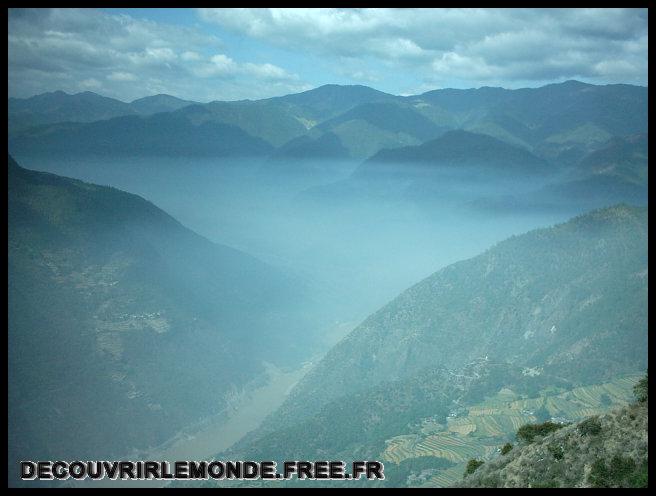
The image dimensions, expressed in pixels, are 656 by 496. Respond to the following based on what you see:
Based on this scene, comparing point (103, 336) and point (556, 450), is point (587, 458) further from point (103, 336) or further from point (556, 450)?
point (103, 336)

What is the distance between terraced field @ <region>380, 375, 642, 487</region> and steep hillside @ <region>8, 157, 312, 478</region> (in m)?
75.5

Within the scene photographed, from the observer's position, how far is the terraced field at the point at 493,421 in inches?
2936

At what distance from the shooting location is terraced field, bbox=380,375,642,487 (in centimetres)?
7457

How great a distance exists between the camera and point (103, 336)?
14675 centimetres

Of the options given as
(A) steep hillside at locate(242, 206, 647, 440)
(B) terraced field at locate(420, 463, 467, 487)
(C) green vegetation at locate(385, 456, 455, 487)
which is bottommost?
(C) green vegetation at locate(385, 456, 455, 487)

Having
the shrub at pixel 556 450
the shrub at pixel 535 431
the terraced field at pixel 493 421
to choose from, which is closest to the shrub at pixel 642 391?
the shrub at pixel 556 450

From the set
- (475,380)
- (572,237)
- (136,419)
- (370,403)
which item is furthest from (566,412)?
(136,419)

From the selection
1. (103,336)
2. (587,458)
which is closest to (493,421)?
(587,458)

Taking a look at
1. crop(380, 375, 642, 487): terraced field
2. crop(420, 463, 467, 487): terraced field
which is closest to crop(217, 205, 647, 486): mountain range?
crop(380, 375, 642, 487): terraced field

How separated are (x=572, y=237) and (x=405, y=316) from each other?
51878mm

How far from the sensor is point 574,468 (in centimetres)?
2930

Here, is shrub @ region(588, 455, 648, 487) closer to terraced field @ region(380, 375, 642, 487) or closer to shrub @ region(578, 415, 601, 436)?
shrub @ region(578, 415, 601, 436)

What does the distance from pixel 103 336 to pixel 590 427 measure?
140385 millimetres

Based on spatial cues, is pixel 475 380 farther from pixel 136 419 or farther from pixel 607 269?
pixel 136 419
